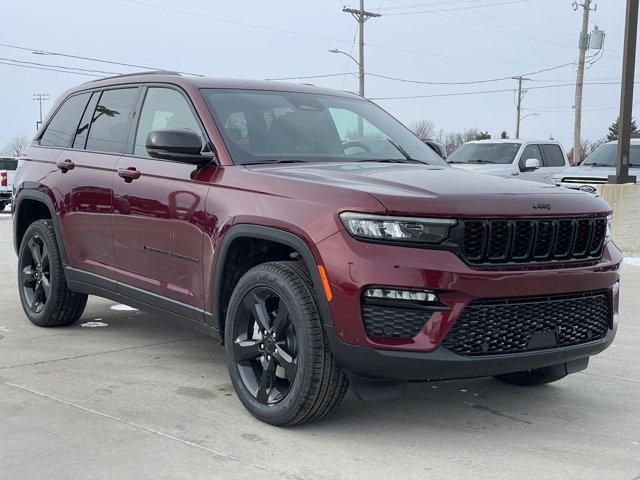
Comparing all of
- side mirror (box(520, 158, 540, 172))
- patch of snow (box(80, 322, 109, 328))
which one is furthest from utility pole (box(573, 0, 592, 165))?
patch of snow (box(80, 322, 109, 328))

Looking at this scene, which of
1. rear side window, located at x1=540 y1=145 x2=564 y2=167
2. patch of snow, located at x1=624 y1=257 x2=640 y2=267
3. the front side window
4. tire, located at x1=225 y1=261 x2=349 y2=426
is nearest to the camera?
tire, located at x1=225 y1=261 x2=349 y2=426

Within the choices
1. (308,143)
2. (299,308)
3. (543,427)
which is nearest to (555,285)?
(543,427)

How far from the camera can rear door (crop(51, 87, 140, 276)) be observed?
569cm

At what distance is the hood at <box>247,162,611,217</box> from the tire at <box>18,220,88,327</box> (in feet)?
8.03

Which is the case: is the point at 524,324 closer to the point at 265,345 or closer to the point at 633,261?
the point at 265,345

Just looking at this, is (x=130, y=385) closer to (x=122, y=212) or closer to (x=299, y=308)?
(x=122, y=212)

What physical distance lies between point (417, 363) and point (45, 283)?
382cm

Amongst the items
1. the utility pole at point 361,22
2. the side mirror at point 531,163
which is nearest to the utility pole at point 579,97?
the utility pole at point 361,22

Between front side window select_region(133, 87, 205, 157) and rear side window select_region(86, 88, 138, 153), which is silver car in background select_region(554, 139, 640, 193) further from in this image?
front side window select_region(133, 87, 205, 157)

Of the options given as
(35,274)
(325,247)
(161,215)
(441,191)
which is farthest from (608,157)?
(325,247)

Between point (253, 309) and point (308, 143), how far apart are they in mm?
1252

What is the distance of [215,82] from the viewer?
532cm

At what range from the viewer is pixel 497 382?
5309 millimetres

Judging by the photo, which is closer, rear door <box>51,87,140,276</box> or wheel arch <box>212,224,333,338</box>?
wheel arch <box>212,224,333,338</box>
